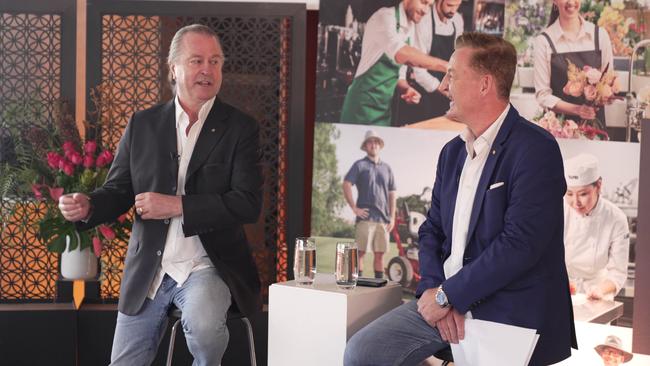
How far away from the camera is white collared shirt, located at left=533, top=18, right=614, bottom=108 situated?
13.4 ft

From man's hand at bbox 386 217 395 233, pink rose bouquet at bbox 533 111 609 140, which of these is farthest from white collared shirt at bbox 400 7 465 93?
man's hand at bbox 386 217 395 233

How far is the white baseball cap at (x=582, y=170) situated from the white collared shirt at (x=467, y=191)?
1.32 meters

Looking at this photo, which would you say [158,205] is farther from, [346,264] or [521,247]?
[521,247]

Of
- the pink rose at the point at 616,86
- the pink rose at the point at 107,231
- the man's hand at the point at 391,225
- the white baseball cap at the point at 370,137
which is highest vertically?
the pink rose at the point at 616,86

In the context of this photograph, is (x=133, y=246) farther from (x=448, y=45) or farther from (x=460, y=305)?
(x=448, y=45)

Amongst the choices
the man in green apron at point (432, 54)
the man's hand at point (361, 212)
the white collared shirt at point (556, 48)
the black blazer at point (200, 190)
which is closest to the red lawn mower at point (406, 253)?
the man's hand at point (361, 212)

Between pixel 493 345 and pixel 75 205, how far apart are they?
163 cm

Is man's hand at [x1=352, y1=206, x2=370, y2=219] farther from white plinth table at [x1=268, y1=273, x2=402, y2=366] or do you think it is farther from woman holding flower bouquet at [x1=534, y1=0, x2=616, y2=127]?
white plinth table at [x1=268, y1=273, x2=402, y2=366]

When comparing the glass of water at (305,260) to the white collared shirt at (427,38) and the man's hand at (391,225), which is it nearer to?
the man's hand at (391,225)

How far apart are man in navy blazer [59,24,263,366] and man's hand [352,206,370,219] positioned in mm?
1221

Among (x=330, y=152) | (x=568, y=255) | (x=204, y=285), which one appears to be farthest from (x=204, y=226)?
(x=568, y=255)

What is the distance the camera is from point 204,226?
328 cm

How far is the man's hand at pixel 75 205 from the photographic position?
3.31 meters

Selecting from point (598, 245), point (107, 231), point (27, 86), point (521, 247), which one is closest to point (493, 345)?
point (521, 247)
